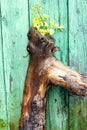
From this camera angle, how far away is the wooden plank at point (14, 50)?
2418 mm

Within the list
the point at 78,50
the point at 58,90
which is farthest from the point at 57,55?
the point at 58,90

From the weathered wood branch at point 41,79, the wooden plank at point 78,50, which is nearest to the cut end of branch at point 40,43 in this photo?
the weathered wood branch at point 41,79

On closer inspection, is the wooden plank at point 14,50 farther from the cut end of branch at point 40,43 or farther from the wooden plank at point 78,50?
the wooden plank at point 78,50

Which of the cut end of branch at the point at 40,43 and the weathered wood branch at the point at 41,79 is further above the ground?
the cut end of branch at the point at 40,43

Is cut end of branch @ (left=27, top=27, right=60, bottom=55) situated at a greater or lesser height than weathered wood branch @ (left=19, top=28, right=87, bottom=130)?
greater

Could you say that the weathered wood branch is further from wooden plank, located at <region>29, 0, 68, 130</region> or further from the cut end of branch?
wooden plank, located at <region>29, 0, 68, 130</region>

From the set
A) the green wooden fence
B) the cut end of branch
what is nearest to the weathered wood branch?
the cut end of branch

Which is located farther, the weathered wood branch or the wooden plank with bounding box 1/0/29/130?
the wooden plank with bounding box 1/0/29/130

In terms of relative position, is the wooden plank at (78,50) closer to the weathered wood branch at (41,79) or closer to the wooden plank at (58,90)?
the wooden plank at (58,90)

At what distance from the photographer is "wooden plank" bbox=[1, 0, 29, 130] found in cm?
242

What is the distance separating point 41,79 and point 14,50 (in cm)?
27

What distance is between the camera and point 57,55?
8.16 feet

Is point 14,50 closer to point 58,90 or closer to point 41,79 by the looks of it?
point 41,79

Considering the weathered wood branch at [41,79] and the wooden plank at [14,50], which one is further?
the wooden plank at [14,50]
